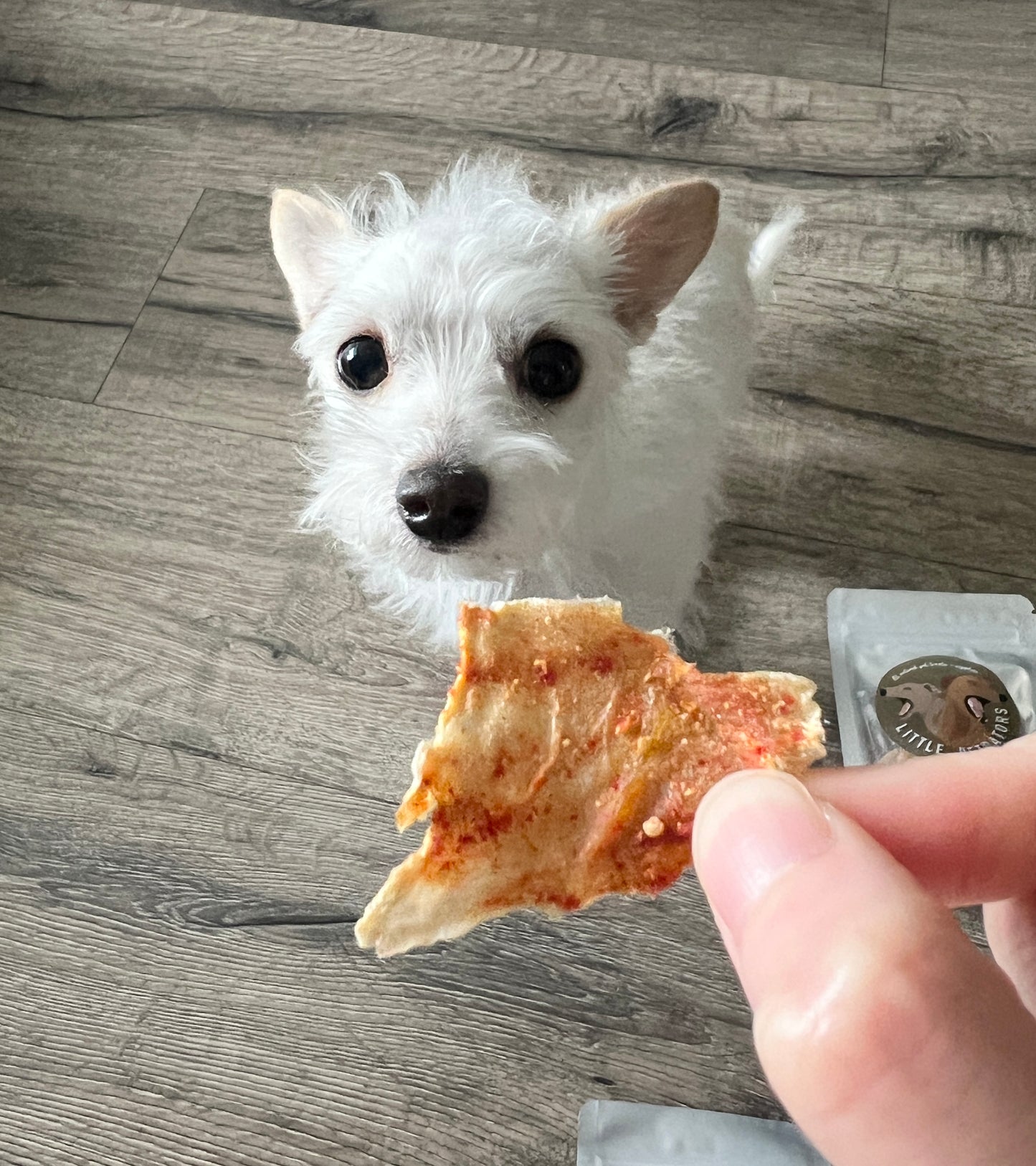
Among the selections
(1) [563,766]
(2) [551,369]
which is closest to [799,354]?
(2) [551,369]

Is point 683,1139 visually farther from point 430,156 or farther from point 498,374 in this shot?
point 430,156

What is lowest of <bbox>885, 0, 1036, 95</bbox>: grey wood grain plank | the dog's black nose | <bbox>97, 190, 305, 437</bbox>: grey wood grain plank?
<bbox>97, 190, 305, 437</bbox>: grey wood grain plank

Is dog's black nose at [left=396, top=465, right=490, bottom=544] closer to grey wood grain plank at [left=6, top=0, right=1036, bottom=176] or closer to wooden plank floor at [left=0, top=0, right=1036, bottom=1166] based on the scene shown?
wooden plank floor at [left=0, top=0, right=1036, bottom=1166]

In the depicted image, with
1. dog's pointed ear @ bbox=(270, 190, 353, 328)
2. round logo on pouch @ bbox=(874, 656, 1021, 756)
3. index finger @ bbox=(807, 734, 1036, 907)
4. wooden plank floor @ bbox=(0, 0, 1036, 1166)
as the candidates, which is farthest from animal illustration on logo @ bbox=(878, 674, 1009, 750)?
dog's pointed ear @ bbox=(270, 190, 353, 328)

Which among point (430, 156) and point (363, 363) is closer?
point (363, 363)

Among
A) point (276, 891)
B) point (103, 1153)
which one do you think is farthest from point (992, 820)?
point (103, 1153)

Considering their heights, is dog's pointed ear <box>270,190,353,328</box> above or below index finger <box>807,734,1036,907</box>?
above
